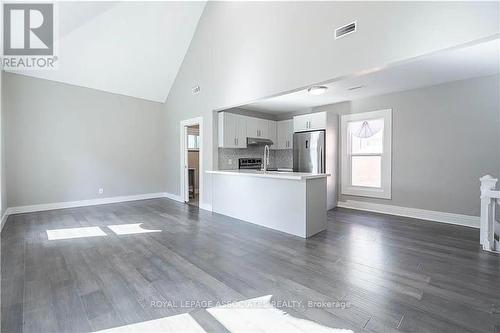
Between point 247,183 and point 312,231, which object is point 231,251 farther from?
point 247,183

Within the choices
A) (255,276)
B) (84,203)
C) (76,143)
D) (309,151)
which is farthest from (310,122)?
(84,203)

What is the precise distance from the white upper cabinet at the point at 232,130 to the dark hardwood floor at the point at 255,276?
6.97 feet

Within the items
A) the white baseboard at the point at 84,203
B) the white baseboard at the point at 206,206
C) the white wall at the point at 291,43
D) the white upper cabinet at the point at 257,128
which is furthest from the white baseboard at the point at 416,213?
the white baseboard at the point at 84,203

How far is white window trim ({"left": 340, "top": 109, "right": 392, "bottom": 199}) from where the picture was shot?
5.11 meters

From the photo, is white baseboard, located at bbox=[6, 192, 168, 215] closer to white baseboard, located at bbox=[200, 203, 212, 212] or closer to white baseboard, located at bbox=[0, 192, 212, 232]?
white baseboard, located at bbox=[0, 192, 212, 232]

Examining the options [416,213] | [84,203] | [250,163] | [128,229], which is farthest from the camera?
[250,163]

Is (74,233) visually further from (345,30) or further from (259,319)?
(345,30)

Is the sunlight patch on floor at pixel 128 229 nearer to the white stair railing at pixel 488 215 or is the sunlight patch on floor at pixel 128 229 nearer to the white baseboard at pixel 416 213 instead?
the white baseboard at pixel 416 213

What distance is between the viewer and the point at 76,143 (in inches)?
231

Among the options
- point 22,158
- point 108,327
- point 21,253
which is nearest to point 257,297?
point 108,327

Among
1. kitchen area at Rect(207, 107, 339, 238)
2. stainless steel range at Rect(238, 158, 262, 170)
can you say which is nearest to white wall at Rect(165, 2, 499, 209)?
kitchen area at Rect(207, 107, 339, 238)

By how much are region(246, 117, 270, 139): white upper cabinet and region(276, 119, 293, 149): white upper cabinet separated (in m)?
0.45

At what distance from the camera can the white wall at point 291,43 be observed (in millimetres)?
2467

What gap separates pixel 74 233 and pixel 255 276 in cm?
316
